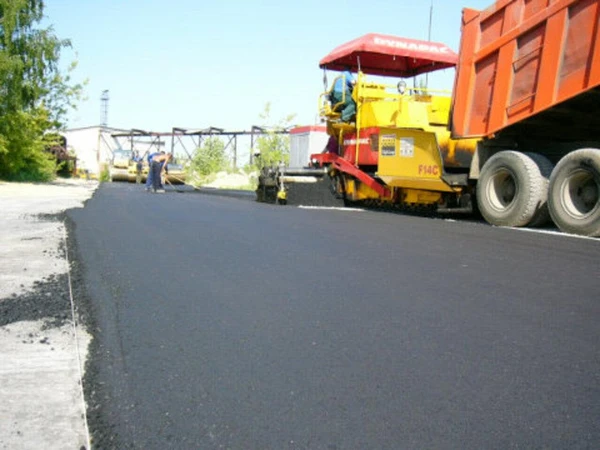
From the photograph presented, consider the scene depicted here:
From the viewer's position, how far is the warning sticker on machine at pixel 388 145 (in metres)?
9.47

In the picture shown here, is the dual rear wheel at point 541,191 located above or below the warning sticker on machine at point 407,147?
below

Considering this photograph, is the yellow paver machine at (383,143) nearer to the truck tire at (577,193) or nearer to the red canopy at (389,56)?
the red canopy at (389,56)

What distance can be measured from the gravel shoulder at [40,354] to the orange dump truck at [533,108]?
527 centimetres

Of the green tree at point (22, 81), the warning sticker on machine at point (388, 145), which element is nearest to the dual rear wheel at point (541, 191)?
the warning sticker on machine at point (388, 145)

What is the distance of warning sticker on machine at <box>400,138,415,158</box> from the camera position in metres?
9.04

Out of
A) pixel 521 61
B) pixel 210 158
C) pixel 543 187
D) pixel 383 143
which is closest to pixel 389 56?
pixel 383 143

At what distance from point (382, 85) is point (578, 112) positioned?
435 cm

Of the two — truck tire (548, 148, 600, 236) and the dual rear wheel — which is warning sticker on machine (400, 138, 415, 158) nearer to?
the dual rear wheel

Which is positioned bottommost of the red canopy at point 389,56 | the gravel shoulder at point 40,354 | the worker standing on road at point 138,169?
the worker standing on road at point 138,169

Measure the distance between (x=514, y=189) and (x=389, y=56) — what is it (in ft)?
14.1

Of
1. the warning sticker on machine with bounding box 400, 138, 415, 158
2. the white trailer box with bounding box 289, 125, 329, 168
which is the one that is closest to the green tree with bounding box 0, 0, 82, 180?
the white trailer box with bounding box 289, 125, 329, 168

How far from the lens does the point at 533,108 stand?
23.4 feet

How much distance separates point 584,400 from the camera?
2031 mm

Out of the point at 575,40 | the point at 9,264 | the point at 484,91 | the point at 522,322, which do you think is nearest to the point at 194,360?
the point at 522,322
